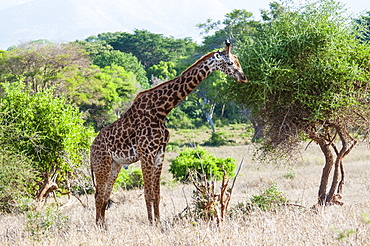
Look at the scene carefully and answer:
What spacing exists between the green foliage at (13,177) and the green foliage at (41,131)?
36cm

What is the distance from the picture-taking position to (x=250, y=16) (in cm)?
5219

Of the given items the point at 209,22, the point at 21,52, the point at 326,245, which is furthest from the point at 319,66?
the point at 209,22

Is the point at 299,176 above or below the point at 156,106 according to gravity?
below

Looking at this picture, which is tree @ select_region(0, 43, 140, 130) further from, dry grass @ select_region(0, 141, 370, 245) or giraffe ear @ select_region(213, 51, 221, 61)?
giraffe ear @ select_region(213, 51, 221, 61)

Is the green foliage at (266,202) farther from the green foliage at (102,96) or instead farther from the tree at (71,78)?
the green foliage at (102,96)

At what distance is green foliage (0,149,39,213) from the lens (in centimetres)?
1238

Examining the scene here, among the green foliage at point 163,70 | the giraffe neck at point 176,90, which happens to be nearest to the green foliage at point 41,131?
the giraffe neck at point 176,90

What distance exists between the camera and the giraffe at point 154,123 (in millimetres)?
8742

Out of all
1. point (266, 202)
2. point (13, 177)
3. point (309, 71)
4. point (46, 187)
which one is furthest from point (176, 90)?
point (46, 187)

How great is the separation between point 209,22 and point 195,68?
50.8 m

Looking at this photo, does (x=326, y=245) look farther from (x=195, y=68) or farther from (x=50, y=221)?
(x=50, y=221)

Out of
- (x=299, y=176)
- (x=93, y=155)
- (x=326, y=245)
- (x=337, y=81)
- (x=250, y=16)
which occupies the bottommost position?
(x=299, y=176)

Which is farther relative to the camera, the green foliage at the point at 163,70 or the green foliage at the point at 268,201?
the green foliage at the point at 163,70

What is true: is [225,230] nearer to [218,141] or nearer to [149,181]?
[149,181]
